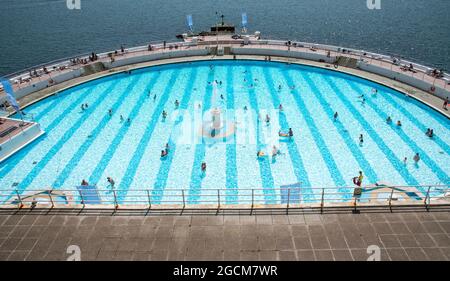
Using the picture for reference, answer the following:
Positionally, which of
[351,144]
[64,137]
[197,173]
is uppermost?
[64,137]

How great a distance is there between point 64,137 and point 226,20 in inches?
1704

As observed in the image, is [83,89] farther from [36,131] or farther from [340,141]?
[340,141]

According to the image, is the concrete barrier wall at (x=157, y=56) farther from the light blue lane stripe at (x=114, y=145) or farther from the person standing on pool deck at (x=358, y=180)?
the person standing on pool deck at (x=358, y=180)

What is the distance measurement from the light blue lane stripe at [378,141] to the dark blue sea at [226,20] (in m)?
15.5

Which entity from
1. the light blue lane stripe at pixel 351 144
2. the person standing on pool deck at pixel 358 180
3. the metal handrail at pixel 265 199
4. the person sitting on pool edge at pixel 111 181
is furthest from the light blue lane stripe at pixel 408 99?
the person sitting on pool edge at pixel 111 181

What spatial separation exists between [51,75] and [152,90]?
931cm

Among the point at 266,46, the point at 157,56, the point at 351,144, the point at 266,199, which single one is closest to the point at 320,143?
the point at 351,144

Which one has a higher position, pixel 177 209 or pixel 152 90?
pixel 152 90

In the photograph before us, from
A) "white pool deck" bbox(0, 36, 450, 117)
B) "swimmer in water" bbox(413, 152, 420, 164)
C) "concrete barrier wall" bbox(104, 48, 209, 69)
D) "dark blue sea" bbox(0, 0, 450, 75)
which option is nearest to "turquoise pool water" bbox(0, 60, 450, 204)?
"swimmer in water" bbox(413, 152, 420, 164)

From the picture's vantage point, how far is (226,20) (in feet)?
190

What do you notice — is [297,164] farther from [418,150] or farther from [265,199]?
[418,150]

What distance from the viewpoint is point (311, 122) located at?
22.6m

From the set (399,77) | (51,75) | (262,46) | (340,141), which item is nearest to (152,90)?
(51,75)

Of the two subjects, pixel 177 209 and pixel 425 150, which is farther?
pixel 425 150
